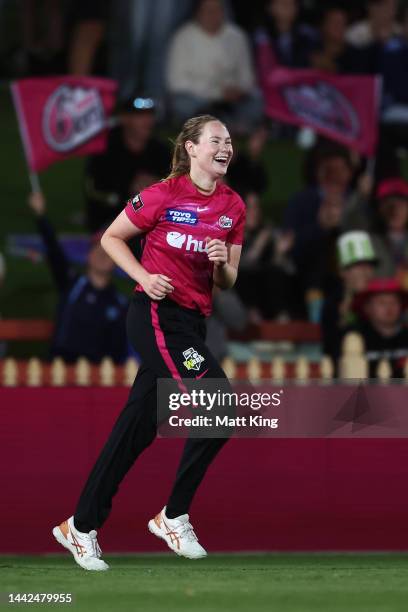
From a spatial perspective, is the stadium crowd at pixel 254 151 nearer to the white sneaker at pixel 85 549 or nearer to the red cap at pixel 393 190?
the red cap at pixel 393 190

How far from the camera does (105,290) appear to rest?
34.6ft

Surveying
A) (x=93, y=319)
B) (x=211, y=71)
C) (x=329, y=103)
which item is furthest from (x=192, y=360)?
(x=211, y=71)

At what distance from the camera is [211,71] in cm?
1403

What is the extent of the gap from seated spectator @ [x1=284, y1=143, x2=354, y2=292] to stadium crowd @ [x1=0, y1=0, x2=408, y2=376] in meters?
0.01

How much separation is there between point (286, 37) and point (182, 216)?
7.79 meters

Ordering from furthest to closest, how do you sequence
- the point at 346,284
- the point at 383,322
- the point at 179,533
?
1. the point at 346,284
2. the point at 383,322
3. the point at 179,533

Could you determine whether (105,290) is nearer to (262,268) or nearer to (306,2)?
(262,268)

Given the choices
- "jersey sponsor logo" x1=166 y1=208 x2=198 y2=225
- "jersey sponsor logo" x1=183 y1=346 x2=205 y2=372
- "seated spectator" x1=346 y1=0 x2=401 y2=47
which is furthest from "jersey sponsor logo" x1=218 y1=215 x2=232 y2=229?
"seated spectator" x1=346 y1=0 x2=401 y2=47

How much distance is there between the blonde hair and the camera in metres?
7.09

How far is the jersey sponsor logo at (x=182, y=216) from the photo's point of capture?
22.9 ft

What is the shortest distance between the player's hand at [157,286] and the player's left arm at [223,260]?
22 centimetres

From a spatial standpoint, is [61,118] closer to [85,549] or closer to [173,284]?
[173,284]

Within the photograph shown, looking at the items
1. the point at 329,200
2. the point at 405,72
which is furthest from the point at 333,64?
the point at 329,200

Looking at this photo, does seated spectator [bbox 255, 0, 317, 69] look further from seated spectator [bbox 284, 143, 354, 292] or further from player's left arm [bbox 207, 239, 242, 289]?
player's left arm [bbox 207, 239, 242, 289]
